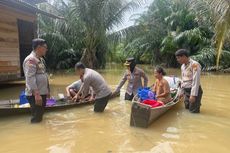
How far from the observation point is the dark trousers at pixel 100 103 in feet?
26.8

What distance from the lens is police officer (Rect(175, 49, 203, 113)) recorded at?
7.83 m

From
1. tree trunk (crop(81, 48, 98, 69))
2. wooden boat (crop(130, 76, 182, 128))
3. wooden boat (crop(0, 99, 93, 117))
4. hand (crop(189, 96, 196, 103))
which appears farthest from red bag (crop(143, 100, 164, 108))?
tree trunk (crop(81, 48, 98, 69))

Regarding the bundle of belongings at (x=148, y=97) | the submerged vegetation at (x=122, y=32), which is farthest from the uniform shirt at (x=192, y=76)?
the submerged vegetation at (x=122, y=32)

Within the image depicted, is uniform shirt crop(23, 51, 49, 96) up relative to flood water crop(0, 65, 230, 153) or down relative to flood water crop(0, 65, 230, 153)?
up

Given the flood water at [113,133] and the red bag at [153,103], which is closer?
the flood water at [113,133]

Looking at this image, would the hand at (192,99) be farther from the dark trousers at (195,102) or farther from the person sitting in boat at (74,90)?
the person sitting in boat at (74,90)

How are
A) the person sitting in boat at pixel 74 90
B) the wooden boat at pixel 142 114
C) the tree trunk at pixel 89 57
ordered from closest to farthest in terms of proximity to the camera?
the wooden boat at pixel 142 114 → the person sitting in boat at pixel 74 90 → the tree trunk at pixel 89 57

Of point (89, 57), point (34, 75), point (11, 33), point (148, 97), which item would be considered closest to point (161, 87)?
point (148, 97)

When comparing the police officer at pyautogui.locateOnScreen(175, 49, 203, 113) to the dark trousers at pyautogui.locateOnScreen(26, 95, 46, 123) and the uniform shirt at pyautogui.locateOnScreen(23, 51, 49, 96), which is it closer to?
the uniform shirt at pyautogui.locateOnScreen(23, 51, 49, 96)

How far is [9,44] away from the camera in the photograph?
492 inches

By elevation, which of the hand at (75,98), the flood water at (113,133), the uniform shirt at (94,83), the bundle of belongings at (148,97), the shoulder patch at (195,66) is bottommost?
the flood water at (113,133)

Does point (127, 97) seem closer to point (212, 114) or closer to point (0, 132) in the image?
point (212, 114)

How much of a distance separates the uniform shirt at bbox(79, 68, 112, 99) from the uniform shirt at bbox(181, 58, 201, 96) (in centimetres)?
203

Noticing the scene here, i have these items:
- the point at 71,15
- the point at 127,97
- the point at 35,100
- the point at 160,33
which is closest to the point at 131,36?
the point at 71,15
